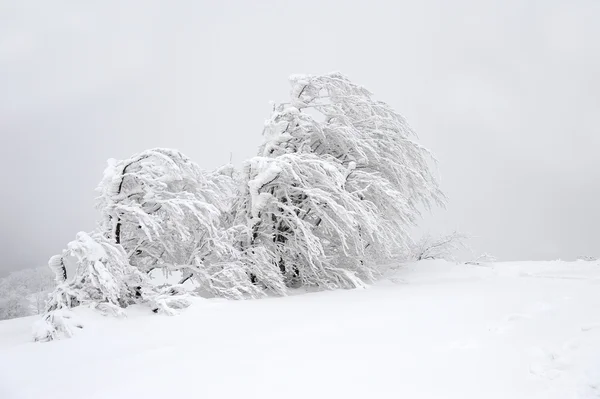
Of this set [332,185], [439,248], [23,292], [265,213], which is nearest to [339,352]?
[332,185]

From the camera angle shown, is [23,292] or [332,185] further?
[23,292]

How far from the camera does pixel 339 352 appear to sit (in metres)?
3.27

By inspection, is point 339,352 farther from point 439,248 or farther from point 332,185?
point 439,248

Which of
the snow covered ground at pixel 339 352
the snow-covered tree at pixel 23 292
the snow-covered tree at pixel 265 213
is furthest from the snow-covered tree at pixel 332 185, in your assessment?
the snow-covered tree at pixel 23 292

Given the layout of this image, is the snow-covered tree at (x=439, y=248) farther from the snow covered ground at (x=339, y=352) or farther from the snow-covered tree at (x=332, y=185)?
the snow covered ground at (x=339, y=352)

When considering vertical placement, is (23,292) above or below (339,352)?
below

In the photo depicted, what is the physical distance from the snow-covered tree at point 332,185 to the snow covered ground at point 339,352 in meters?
2.59

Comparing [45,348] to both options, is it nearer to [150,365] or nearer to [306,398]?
[150,365]

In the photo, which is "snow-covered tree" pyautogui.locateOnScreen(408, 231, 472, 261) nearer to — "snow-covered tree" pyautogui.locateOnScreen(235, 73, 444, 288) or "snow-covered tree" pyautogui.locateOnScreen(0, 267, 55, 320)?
"snow-covered tree" pyautogui.locateOnScreen(235, 73, 444, 288)

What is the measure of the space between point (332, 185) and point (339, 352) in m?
4.59

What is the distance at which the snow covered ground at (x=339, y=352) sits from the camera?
2666 millimetres

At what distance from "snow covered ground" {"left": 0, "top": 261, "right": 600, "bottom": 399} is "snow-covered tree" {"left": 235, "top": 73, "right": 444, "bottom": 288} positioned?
259cm

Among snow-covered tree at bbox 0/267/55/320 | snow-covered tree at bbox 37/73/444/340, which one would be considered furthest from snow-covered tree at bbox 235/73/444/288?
snow-covered tree at bbox 0/267/55/320

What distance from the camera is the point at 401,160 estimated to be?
31.8ft
